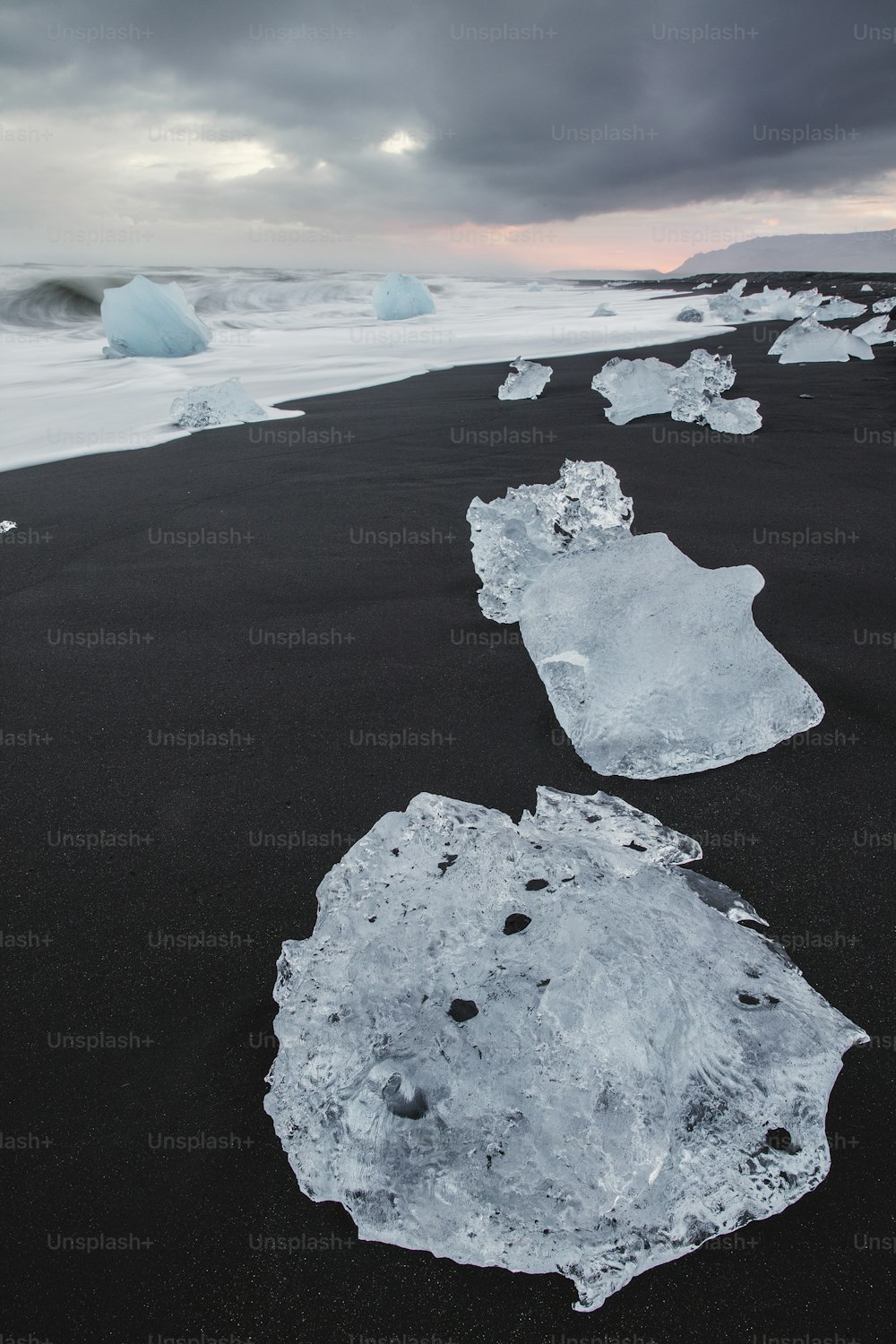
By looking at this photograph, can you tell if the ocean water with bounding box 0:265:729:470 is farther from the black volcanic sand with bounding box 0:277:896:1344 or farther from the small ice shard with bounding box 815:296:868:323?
the black volcanic sand with bounding box 0:277:896:1344

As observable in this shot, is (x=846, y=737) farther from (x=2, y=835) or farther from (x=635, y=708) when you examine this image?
(x=2, y=835)

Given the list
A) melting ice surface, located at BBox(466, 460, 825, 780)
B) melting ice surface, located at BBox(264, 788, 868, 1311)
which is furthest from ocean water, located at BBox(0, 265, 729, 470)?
melting ice surface, located at BBox(264, 788, 868, 1311)

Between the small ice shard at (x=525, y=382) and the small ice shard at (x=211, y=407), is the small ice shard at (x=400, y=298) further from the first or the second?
the small ice shard at (x=211, y=407)

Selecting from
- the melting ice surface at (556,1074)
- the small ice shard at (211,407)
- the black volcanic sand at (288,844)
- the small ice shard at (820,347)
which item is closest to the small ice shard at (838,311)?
the small ice shard at (820,347)

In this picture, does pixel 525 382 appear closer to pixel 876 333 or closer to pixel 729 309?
pixel 876 333

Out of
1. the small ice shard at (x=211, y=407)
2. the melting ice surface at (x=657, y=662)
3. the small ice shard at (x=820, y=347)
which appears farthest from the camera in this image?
the small ice shard at (x=820, y=347)

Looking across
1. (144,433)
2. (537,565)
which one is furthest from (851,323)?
(537,565)
